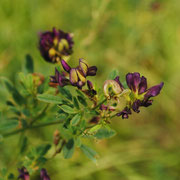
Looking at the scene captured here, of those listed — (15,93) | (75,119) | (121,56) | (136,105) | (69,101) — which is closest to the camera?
(136,105)

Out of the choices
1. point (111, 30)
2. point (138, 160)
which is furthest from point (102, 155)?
point (111, 30)

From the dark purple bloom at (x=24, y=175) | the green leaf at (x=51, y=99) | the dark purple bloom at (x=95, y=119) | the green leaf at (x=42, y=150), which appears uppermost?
the dark purple bloom at (x=95, y=119)

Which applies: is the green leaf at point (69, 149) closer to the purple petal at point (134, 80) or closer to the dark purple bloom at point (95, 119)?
the dark purple bloom at point (95, 119)

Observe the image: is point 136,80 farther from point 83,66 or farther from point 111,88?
point 83,66

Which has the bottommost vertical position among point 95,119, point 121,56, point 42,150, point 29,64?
point 42,150

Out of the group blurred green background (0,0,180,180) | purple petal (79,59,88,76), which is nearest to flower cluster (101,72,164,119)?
purple petal (79,59,88,76)

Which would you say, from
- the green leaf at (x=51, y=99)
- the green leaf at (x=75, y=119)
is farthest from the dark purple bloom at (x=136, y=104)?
the green leaf at (x=51, y=99)

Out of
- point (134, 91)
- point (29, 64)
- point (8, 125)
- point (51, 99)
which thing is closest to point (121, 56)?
point (29, 64)
